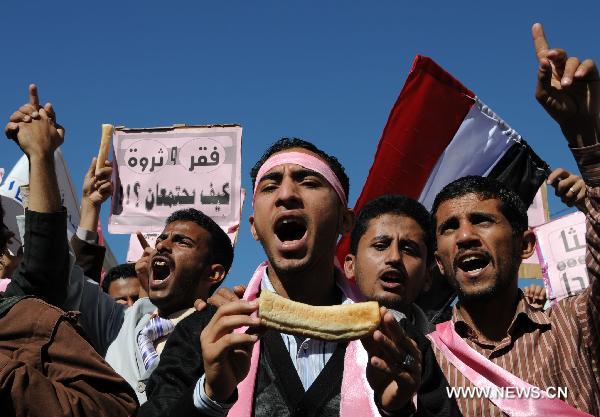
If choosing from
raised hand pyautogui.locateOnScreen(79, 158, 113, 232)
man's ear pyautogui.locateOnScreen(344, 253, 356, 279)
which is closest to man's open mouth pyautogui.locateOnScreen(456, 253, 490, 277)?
man's ear pyautogui.locateOnScreen(344, 253, 356, 279)

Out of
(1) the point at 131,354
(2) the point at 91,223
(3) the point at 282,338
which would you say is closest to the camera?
(3) the point at 282,338

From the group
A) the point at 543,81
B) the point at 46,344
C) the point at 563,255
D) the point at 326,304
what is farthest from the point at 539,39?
the point at 563,255

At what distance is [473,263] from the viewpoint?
346 cm

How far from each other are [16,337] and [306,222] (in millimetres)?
1190

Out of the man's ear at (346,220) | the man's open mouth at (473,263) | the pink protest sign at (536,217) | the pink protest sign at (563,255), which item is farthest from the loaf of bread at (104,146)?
the pink protest sign at (536,217)

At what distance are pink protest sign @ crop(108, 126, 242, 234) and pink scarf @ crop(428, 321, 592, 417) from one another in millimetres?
4599

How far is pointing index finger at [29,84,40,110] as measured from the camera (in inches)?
138

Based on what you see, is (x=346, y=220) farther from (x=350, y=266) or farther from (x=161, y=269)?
(x=161, y=269)

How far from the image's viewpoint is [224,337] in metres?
2.16

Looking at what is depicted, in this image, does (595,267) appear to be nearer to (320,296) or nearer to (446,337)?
(446,337)

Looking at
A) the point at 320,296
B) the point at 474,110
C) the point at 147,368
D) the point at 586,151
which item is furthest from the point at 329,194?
the point at 474,110

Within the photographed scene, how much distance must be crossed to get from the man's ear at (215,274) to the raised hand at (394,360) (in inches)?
110

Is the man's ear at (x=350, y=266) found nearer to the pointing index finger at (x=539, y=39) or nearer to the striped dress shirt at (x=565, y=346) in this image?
the striped dress shirt at (x=565, y=346)

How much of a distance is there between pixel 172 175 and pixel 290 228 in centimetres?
542
